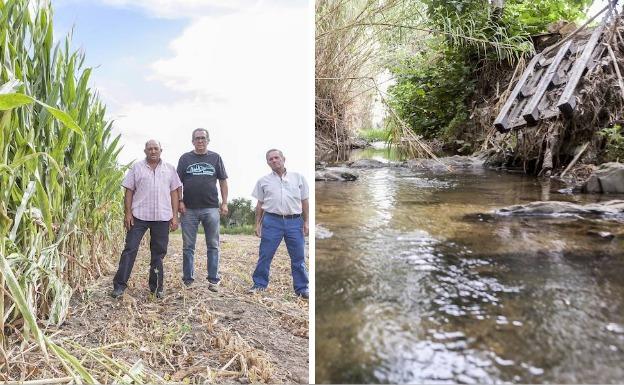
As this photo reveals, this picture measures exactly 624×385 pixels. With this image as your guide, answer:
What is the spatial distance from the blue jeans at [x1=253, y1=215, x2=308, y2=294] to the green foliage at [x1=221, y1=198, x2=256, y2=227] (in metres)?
0.04

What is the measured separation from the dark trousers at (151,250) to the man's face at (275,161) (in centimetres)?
34

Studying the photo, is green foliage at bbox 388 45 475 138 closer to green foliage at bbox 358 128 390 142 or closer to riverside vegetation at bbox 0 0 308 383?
green foliage at bbox 358 128 390 142

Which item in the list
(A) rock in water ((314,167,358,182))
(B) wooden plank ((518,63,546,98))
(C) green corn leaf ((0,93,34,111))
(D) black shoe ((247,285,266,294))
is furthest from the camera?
(B) wooden plank ((518,63,546,98))

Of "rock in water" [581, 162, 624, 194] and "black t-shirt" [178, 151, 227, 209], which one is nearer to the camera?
"black t-shirt" [178, 151, 227, 209]

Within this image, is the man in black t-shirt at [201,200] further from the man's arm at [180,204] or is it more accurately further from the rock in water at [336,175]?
the rock in water at [336,175]

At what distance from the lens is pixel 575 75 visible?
2.46 meters

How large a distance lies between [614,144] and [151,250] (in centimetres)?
208

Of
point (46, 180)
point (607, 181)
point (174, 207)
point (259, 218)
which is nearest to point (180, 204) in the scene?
point (174, 207)

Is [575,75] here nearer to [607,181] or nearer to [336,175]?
[607,181]

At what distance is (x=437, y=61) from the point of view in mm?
3742

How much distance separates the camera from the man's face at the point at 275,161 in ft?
4.86

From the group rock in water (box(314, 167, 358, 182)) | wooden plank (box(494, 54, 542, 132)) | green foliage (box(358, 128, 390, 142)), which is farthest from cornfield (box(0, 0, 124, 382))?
wooden plank (box(494, 54, 542, 132))

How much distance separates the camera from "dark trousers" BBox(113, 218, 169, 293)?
4.82 feet

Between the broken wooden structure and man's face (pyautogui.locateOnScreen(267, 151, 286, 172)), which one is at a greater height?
the broken wooden structure
